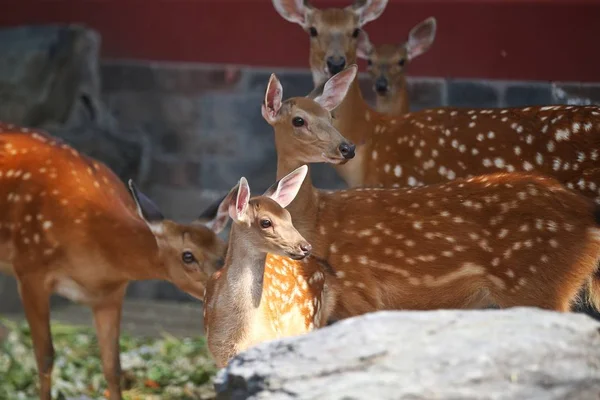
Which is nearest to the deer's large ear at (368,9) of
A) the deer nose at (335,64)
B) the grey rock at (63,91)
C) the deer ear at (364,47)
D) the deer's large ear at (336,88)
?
the deer nose at (335,64)

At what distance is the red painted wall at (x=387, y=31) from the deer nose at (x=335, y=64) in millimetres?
1674

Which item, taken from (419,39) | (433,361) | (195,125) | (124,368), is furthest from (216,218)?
(195,125)

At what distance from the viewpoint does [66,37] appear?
8.79 meters

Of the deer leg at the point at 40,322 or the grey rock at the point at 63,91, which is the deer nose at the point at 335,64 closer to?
the deer leg at the point at 40,322

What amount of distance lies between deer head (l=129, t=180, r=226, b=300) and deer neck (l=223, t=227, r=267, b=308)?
787 mm

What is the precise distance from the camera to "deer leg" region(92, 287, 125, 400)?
6410 millimetres

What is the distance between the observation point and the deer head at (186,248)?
5.61m

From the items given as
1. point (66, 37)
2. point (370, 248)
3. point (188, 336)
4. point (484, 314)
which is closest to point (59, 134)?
point (66, 37)

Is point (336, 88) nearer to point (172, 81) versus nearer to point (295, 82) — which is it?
point (295, 82)

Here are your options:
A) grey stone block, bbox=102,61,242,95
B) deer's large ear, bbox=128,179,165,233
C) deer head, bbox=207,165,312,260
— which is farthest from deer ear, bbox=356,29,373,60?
deer head, bbox=207,165,312,260

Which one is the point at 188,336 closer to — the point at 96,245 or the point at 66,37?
the point at 96,245

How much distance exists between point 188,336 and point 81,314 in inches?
42.3

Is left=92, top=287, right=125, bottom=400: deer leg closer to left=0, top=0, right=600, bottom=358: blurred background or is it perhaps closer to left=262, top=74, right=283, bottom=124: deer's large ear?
left=262, top=74, right=283, bottom=124: deer's large ear

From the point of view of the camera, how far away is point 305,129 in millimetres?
5527
